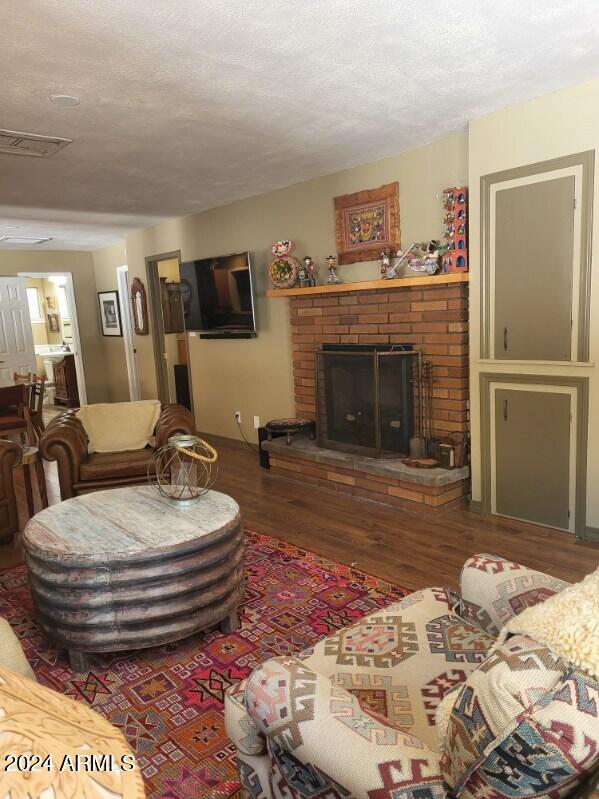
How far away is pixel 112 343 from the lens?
903cm

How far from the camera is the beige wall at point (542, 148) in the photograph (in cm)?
300

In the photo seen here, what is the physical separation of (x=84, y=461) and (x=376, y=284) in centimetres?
236

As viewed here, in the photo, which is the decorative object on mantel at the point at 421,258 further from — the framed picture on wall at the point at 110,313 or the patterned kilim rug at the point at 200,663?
the framed picture on wall at the point at 110,313

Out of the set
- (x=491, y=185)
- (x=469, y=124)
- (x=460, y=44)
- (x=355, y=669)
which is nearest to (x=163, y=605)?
(x=355, y=669)

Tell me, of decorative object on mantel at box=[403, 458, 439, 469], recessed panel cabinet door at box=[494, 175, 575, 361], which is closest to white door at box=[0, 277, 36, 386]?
decorative object on mantel at box=[403, 458, 439, 469]

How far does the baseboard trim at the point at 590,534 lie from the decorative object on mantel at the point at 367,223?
2.25m

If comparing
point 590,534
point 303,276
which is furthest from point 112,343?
point 590,534

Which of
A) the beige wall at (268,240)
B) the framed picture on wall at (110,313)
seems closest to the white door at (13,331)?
the framed picture on wall at (110,313)

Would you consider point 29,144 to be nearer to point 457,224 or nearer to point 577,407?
point 457,224

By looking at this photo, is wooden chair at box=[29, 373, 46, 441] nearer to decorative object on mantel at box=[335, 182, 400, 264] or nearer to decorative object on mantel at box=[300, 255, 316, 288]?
decorative object on mantel at box=[300, 255, 316, 288]

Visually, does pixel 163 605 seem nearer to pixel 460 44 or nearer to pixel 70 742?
pixel 70 742

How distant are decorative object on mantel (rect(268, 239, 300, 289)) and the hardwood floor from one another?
69.4 inches

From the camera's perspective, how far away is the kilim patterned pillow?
795 millimetres

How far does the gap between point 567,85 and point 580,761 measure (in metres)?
3.20
